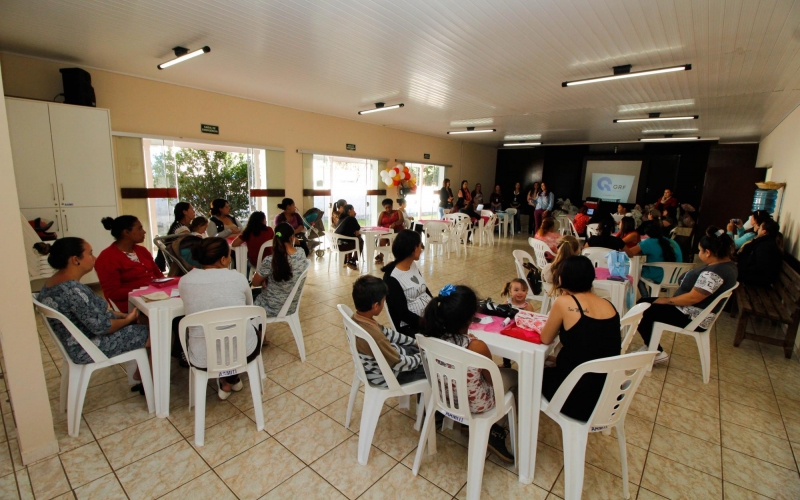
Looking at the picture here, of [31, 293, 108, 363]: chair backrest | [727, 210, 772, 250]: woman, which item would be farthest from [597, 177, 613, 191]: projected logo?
[31, 293, 108, 363]: chair backrest

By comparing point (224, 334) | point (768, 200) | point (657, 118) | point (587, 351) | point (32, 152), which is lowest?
point (224, 334)

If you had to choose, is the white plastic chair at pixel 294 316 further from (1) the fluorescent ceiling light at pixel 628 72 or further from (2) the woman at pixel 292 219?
(1) the fluorescent ceiling light at pixel 628 72

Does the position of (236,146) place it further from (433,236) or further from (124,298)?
(124,298)

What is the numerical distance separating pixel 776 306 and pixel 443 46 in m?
4.22

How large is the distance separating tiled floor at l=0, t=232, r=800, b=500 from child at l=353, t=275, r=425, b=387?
48cm

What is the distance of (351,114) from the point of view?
7.91 meters

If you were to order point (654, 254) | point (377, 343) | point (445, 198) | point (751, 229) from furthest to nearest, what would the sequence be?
point (445, 198), point (751, 229), point (654, 254), point (377, 343)

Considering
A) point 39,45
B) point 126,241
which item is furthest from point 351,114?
point 126,241

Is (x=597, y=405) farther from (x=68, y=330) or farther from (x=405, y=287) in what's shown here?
(x=68, y=330)

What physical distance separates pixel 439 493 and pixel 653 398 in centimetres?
188

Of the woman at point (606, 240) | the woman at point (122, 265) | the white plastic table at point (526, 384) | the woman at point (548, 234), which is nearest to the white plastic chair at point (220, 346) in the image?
the woman at point (122, 265)

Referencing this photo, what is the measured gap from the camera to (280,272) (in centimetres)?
292

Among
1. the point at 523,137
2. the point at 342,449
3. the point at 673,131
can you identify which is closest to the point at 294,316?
the point at 342,449

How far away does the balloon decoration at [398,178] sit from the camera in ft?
31.2
